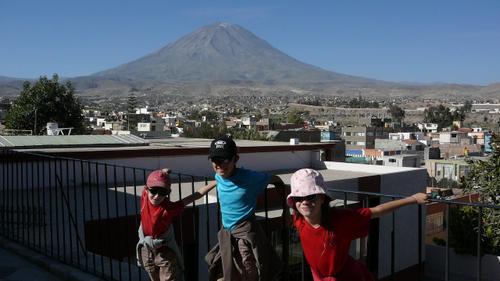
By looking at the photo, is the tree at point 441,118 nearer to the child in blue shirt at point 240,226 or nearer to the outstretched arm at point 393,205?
the child in blue shirt at point 240,226

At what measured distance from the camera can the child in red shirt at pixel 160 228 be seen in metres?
3.81

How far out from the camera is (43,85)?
3447cm

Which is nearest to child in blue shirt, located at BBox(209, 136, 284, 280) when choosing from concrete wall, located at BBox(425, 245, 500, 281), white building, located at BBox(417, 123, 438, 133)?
concrete wall, located at BBox(425, 245, 500, 281)

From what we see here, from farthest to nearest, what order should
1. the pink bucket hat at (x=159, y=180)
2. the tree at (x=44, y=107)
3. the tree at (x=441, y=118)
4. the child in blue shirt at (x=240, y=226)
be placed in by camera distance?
the tree at (x=441, y=118)
the tree at (x=44, y=107)
the pink bucket hat at (x=159, y=180)
the child in blue shirt at (x=240, y=226)

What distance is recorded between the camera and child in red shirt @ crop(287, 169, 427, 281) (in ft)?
8.84

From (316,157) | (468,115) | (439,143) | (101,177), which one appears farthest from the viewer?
(468,115)

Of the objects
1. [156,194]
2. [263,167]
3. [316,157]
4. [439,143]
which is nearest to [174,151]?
[263,167]

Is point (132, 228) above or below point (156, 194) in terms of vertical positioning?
below

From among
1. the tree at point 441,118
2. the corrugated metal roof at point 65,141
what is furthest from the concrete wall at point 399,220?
the tree at point 441,118

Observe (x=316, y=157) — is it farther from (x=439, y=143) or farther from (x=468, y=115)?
(x=468, y=115)

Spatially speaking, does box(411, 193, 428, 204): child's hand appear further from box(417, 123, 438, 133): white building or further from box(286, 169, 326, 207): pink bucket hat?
box(417, 123, 438, 133): white building

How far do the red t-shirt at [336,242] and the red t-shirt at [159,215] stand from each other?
4.26 ft

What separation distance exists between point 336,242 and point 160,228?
5.21ft

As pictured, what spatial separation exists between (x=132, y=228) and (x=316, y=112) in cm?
16599
